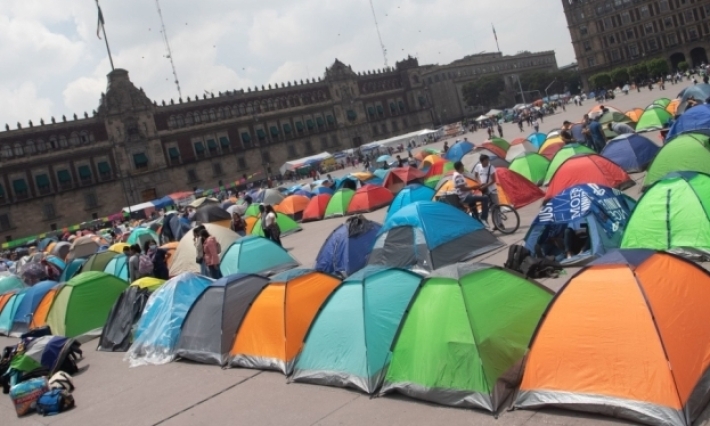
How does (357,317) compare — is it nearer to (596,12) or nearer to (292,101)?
(292,101)

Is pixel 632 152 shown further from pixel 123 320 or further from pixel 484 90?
pixel 484 90

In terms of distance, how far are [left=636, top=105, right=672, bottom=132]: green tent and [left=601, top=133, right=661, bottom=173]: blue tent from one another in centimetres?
789

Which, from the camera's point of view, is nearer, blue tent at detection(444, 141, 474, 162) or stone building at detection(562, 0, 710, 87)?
blue tent at detection(444, 141, 474, 162)

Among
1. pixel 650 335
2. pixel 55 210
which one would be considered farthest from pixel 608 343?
pixel 55 210

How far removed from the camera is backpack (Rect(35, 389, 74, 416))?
853cm

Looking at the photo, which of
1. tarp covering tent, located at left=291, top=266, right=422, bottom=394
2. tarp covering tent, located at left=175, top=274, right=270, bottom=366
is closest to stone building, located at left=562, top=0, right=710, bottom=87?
tarp covering tent, located at left=175, top=274, right=270, bottom=366

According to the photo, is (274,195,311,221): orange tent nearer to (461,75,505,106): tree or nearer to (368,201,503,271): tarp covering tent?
(368,201,503,271): tarp covering tent

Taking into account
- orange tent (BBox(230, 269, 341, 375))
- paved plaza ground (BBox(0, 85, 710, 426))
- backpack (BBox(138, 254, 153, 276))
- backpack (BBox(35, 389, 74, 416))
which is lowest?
paved plaza ground (BBox(0, 85, 710, 426))

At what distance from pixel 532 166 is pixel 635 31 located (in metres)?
90.1

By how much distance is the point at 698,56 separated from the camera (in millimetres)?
90000

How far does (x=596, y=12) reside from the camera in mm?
98750

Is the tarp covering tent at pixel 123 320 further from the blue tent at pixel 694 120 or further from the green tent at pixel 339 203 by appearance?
the blue tent at pixel 694 120

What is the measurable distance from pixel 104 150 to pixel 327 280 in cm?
5859

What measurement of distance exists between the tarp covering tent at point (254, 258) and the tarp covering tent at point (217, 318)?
14.8 ft
